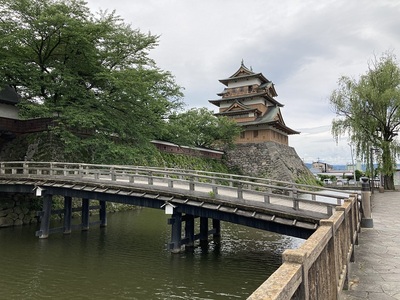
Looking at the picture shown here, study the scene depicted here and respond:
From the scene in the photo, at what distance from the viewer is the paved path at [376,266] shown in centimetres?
503

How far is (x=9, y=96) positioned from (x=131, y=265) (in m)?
A: 18.7

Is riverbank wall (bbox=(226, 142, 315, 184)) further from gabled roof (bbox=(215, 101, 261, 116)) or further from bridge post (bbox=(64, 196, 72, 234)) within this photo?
bridge post (bbox=(64, 196, 72, 234))

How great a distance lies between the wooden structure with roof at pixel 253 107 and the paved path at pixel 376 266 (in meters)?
33.0

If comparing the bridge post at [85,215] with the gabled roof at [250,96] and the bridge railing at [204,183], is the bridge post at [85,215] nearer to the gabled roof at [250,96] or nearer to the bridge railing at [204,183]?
the bridge railing at [204,183]

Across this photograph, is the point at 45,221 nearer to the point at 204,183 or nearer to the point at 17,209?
the point at 17,209

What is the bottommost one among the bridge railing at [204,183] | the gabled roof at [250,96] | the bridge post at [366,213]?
the bridge post at [366,213]

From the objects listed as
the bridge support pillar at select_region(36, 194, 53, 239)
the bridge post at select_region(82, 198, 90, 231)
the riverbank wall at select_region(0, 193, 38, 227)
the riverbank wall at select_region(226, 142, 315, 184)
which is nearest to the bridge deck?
the bridge support pillar at select_region(36, 194, 53, 239)

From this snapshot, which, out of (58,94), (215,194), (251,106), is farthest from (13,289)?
(251,106)

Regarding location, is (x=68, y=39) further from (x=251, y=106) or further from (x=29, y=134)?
(x=251, y=106)

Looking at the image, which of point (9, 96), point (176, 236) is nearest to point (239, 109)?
point (9, 96)

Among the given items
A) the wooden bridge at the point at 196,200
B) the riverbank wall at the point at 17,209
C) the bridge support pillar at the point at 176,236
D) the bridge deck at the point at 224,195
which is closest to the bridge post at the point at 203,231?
the wooden bridge at the point at 196,200

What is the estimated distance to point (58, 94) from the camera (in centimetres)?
2138

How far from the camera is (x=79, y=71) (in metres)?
22.5

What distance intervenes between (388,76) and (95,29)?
24.7m
